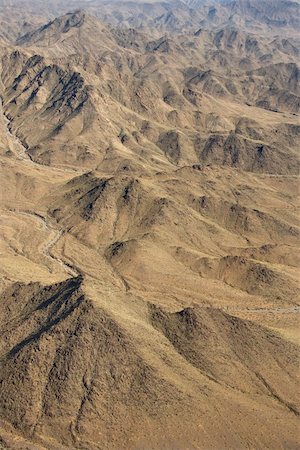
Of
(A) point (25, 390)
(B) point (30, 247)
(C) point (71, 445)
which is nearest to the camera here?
(C) point (71, 445)

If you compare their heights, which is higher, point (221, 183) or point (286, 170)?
point (221, 183)

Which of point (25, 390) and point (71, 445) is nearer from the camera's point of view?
point (71, 445)

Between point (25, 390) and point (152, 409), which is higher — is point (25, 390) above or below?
above

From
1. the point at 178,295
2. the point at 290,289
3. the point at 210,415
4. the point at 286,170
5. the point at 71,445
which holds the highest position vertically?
the point at 71,445

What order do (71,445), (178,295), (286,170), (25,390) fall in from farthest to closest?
(286,170) < (178,295) < (25,390) < (71,445)

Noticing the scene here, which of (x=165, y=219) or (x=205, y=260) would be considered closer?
(x=205, y=260)

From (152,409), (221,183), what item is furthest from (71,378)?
(221,183)

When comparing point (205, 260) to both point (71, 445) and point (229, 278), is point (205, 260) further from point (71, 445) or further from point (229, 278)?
point (71, 445)

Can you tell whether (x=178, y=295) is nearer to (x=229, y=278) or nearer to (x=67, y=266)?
(x=229, y=278)

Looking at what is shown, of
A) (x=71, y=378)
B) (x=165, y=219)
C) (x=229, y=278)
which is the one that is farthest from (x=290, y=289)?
(x=71, y=378)
